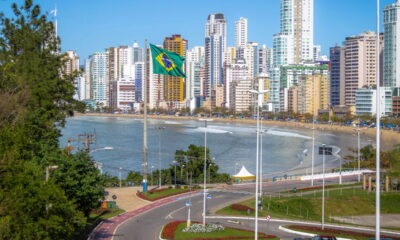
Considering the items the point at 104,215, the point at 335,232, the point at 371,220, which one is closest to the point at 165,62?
the point at 104,215

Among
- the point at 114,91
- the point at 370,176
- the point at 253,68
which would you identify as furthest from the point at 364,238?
the point at 114,91

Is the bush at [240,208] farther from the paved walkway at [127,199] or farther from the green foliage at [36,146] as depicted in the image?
the green foliage at [36,146]

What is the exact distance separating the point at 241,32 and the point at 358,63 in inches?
2830

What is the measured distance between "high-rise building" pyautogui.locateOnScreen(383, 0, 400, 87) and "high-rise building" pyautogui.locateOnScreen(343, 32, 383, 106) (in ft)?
12.0

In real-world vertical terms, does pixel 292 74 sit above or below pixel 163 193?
above

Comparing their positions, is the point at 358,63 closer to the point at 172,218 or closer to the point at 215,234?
the point at 172,218

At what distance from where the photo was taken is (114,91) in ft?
601

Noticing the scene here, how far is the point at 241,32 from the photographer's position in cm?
18725

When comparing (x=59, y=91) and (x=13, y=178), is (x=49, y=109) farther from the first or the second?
(x=13, y=178)

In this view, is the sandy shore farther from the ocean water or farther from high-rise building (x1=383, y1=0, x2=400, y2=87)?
high-rise building (x1=383, y1=0, x2=400, y2=87)

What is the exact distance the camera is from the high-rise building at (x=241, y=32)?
18588 centimetres

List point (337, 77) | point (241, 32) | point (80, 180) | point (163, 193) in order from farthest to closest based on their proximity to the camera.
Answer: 1. point (241, 32)
2. point (337, 77)
3. point (163, 193)
4. point (80, 180)

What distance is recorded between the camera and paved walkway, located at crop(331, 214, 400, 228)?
2248 cm

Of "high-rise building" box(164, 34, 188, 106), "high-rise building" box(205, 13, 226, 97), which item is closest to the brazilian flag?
"high-rise building" box(164, 34, 188, 106)
